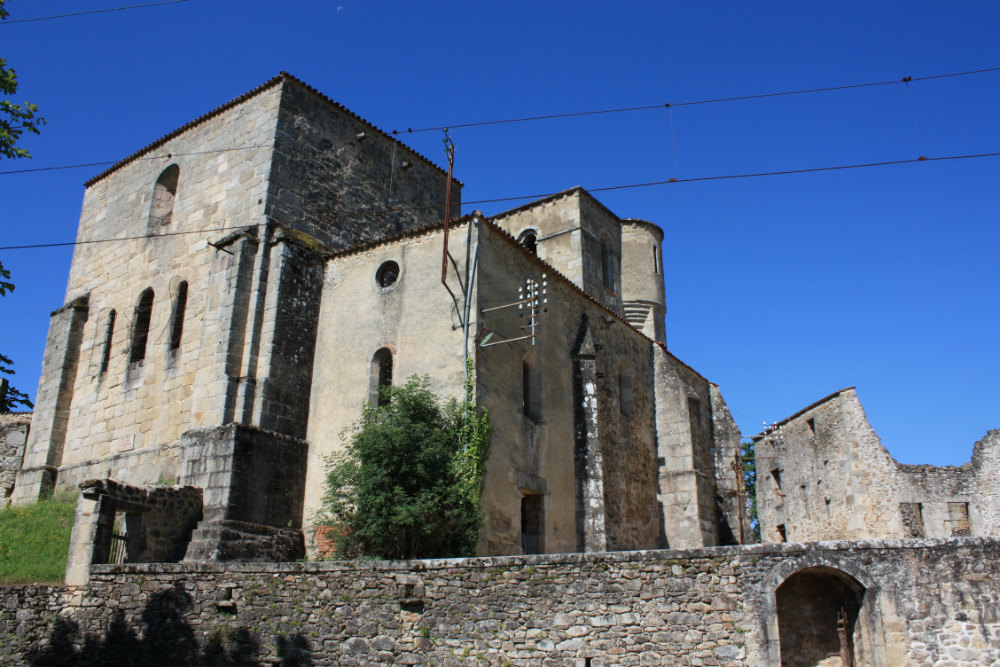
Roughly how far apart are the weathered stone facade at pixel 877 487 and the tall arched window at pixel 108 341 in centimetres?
2016

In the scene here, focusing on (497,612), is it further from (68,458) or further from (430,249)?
(68,458)

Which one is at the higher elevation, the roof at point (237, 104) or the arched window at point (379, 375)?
the roof at point (237, 104)

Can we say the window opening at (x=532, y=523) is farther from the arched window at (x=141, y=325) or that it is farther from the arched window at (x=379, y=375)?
the arched window at (x=141, y=325)

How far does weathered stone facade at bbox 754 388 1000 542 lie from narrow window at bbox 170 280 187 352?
17.9 metres

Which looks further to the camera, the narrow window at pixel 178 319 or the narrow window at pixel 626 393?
the narrow window at pixel 626 393

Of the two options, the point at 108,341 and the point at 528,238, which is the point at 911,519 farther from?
the point at 108,341

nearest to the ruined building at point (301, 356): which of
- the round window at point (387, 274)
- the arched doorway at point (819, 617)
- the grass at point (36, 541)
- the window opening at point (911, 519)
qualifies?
the round window at point (387, 274)

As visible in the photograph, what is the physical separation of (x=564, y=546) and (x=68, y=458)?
42.5 ft

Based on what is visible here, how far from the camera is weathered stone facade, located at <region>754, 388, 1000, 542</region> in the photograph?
21594mm

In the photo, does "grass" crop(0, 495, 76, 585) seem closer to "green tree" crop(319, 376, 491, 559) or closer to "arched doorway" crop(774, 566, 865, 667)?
"green tree" crop(319, 376, 491, 559)

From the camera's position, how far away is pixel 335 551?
15117 millimetres

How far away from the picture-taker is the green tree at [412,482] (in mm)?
14375

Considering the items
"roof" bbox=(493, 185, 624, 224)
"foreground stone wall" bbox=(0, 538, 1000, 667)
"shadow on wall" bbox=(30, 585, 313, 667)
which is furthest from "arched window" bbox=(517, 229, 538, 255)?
"shadow on wall" bbox=(30, 585, 313, 667)

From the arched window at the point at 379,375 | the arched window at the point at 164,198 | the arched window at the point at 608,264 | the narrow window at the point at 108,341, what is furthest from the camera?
the arched window at the point at 608,264
